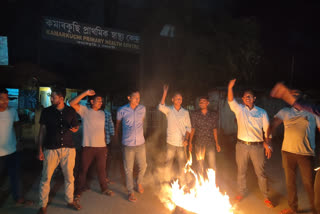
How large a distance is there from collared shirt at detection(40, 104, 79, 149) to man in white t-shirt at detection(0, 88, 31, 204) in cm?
79

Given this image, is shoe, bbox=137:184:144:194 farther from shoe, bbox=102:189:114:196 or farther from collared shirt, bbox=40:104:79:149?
collared shirt, bbox=40:104:79:149

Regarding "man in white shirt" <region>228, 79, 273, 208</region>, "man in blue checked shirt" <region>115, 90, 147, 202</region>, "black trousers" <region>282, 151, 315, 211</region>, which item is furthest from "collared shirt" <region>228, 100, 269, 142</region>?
"man in blue checked shirt" <region>115, 90, 147, 202</region>

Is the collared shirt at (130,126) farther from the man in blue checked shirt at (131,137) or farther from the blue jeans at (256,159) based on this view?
the blue jeans at (256,159)

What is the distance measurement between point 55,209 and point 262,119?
14.8 feet

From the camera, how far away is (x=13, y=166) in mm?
4027

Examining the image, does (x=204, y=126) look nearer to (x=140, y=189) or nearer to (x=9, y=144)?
(x=140, y=189)

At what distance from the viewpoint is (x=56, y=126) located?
3.72 meters

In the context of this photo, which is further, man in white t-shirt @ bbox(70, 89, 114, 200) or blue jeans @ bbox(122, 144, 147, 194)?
blue jeans @ bbox(122, 144, 147, 194)

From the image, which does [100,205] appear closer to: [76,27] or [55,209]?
[55,209]

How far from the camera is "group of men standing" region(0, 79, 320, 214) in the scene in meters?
3.69

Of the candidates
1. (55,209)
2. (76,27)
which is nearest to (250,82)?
(76,27)

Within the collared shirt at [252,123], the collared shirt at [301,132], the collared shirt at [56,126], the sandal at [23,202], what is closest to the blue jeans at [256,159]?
the collared shirt at [252,123]

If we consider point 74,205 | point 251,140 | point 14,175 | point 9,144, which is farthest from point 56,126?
point 251,140

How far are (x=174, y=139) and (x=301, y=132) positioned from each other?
2502 millimetres
